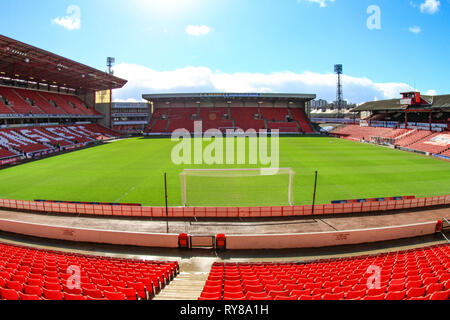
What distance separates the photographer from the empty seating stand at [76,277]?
20.9 feet

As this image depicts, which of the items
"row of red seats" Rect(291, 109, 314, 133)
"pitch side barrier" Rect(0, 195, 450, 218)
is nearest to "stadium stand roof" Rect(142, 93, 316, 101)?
"row of red seats" Rect(291, 109, 314, 133)

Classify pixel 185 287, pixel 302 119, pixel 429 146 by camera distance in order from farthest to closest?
pixel 302 119 < pixel 429 146 < pixel 185 287

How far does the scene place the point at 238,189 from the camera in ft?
78.1

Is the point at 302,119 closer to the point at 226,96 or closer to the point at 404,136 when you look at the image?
the point at 226,96

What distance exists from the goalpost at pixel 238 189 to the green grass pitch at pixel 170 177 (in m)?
0.44

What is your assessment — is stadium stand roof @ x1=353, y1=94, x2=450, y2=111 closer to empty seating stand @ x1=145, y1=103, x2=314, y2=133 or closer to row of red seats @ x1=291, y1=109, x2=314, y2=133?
row of red seats @ x1=291, y1=109, x2=314, y2=133

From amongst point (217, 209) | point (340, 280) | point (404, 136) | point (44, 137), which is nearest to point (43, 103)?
point (44, 137)

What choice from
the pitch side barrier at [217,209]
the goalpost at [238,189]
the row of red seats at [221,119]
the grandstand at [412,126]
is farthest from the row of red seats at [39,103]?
the grandstand at [412,126]

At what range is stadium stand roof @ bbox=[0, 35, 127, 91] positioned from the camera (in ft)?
125

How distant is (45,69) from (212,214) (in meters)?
51.0

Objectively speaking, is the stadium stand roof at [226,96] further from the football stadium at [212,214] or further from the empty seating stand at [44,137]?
the football stadium at [212,214]

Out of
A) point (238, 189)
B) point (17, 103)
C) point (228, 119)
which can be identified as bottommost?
point (238, 189)

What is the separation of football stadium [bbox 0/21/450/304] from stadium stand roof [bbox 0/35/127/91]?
1.33 feet
